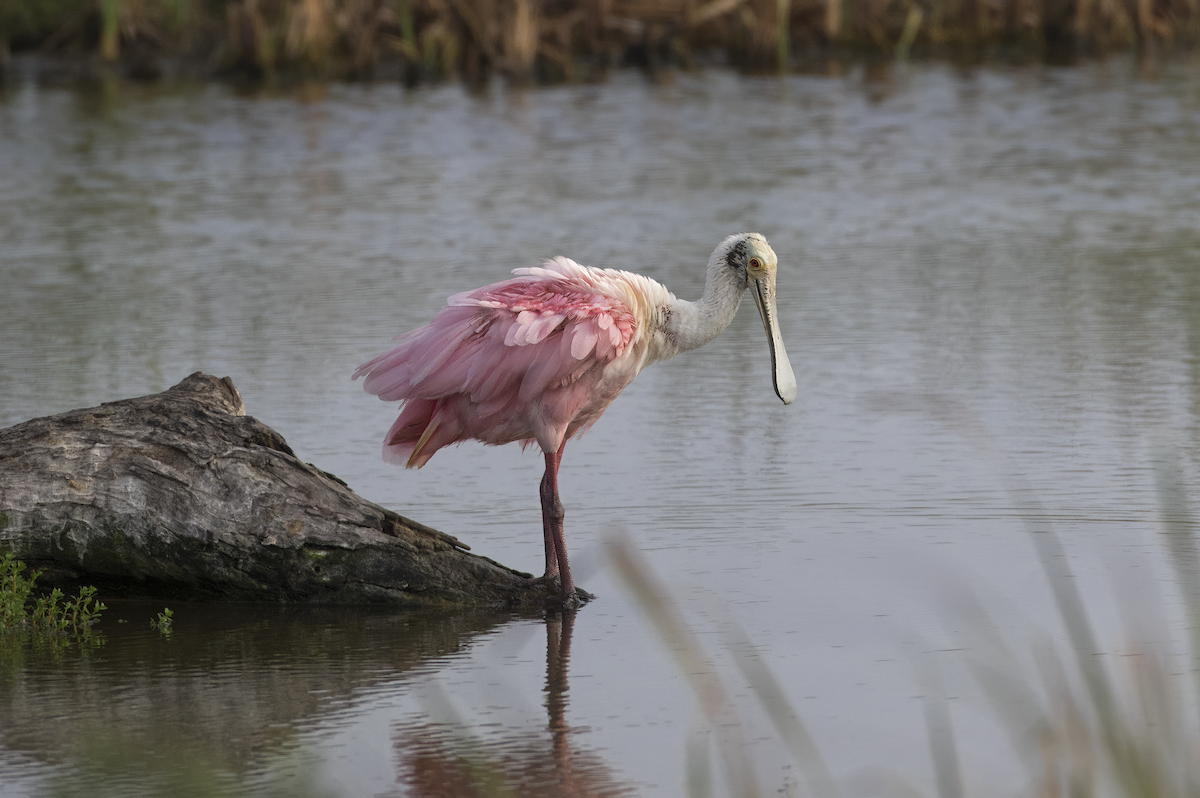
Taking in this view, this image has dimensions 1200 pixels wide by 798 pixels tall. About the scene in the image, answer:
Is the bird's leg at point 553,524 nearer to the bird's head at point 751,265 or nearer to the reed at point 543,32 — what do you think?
the bird's head at point 751,265

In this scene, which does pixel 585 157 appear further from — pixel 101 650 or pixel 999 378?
pixel 101 650

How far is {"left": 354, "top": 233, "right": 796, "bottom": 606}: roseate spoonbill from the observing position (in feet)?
20.8

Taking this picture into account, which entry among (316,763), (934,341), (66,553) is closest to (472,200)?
(934,341)

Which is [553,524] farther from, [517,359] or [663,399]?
[663,399]

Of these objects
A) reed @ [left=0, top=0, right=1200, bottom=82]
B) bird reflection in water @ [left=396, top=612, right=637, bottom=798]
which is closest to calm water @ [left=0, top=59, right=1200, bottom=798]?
bird reflection in water @ [left=396, top=612, right=637, bottom=798]

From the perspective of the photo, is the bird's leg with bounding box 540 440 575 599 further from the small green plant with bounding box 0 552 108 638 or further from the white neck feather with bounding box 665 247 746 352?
the small green plant with bounding box 0 552 108 638

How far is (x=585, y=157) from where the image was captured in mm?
17969

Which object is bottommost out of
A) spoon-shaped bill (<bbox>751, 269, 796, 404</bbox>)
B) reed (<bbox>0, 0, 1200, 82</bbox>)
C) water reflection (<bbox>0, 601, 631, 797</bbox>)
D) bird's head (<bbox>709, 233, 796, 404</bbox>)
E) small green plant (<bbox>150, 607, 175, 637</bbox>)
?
water reflection (<bbox>0, 601, 631, 797</bbox>)

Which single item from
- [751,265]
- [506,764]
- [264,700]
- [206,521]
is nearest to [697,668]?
[506,764]

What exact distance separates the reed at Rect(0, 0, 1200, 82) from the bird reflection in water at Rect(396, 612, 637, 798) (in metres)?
19.3

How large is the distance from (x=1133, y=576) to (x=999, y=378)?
292 cm

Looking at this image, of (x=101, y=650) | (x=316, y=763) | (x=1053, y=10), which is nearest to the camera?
(x=316, y=763)

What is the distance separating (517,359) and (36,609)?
1.68 meters

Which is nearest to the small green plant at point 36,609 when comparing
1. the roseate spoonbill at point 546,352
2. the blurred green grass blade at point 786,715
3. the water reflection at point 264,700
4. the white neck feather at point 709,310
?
the water reflection at point 264,700
